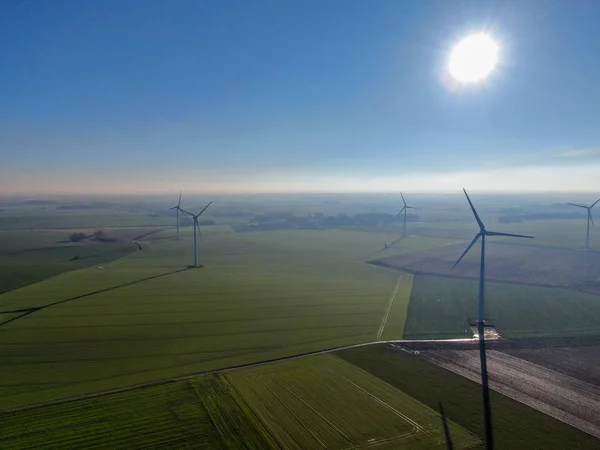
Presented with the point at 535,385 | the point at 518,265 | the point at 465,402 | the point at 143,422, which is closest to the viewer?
the point at 143,422

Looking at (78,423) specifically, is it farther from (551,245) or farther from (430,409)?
(551,245)

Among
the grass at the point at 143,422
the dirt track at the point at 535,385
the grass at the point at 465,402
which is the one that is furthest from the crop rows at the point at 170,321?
the dirt track at the point at 535,385

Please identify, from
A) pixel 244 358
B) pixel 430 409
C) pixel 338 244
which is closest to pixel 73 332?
pixel 244 358

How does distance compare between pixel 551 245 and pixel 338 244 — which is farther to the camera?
pixel 338 244

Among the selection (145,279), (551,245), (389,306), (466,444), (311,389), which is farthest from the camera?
(551,245)

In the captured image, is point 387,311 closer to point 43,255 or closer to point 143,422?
point 143,422

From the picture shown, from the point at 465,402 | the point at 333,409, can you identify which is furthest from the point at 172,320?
the point at 465,402
